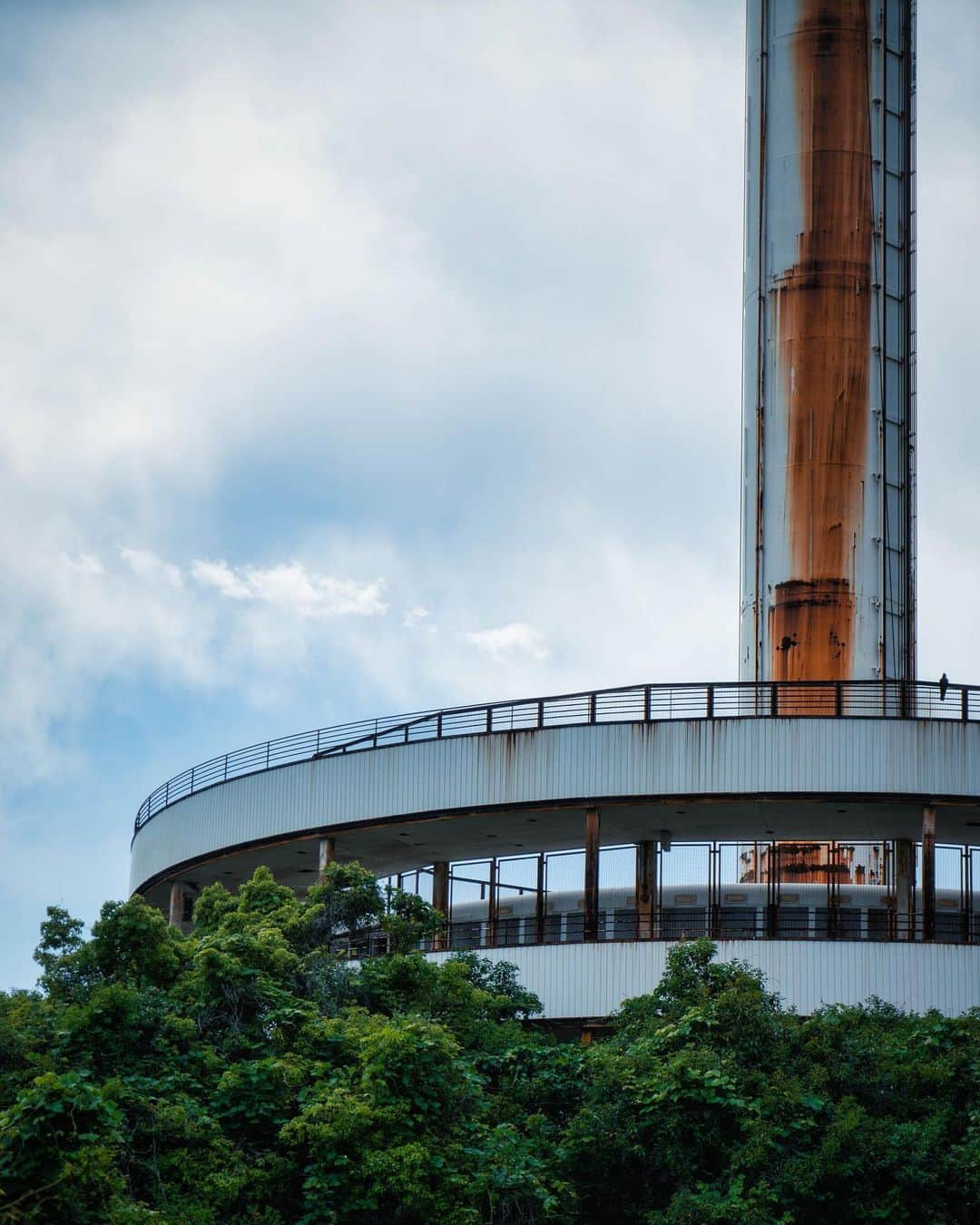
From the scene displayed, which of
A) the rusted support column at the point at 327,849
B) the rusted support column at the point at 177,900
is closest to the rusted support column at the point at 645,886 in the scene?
the rusted support column at the point at 327,849

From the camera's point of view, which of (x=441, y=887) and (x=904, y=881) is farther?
(x=441, y=887)

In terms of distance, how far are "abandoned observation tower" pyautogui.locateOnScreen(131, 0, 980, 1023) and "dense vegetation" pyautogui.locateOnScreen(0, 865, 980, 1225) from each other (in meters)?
6.48

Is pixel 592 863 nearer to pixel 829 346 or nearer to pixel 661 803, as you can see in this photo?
pixel 661 803

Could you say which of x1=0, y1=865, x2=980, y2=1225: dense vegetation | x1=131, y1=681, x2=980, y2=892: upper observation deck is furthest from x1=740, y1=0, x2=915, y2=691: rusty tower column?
x1=0, y1=865, x2=980, y2=1225: dense vegetation

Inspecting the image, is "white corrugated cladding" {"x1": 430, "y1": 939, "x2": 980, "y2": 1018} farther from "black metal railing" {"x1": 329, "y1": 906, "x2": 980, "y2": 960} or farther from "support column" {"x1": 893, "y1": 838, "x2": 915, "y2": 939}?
"support column" {"x1": 893, "y1": 838, "x2": 915, "y2": 939}

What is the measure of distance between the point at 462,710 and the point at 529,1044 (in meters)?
11.4

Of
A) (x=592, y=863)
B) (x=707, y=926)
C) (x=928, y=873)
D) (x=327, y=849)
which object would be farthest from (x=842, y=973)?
(x=327, y=849)

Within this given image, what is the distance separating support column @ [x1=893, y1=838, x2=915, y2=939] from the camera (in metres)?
47.0

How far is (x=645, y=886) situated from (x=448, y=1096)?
17.2 meters

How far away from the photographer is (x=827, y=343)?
2539 inches

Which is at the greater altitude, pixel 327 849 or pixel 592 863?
pixel 327 849

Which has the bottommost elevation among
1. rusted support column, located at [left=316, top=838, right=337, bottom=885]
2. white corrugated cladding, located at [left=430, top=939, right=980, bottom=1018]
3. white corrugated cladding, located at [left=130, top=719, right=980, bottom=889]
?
white corrugated cladding, located at [left=430, top=939, right=980, bottom=1018]

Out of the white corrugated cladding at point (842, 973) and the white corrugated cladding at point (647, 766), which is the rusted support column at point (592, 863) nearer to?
the white corrugated cladding at point (647, 766)

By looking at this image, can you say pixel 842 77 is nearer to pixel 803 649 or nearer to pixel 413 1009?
pixel 803 649
